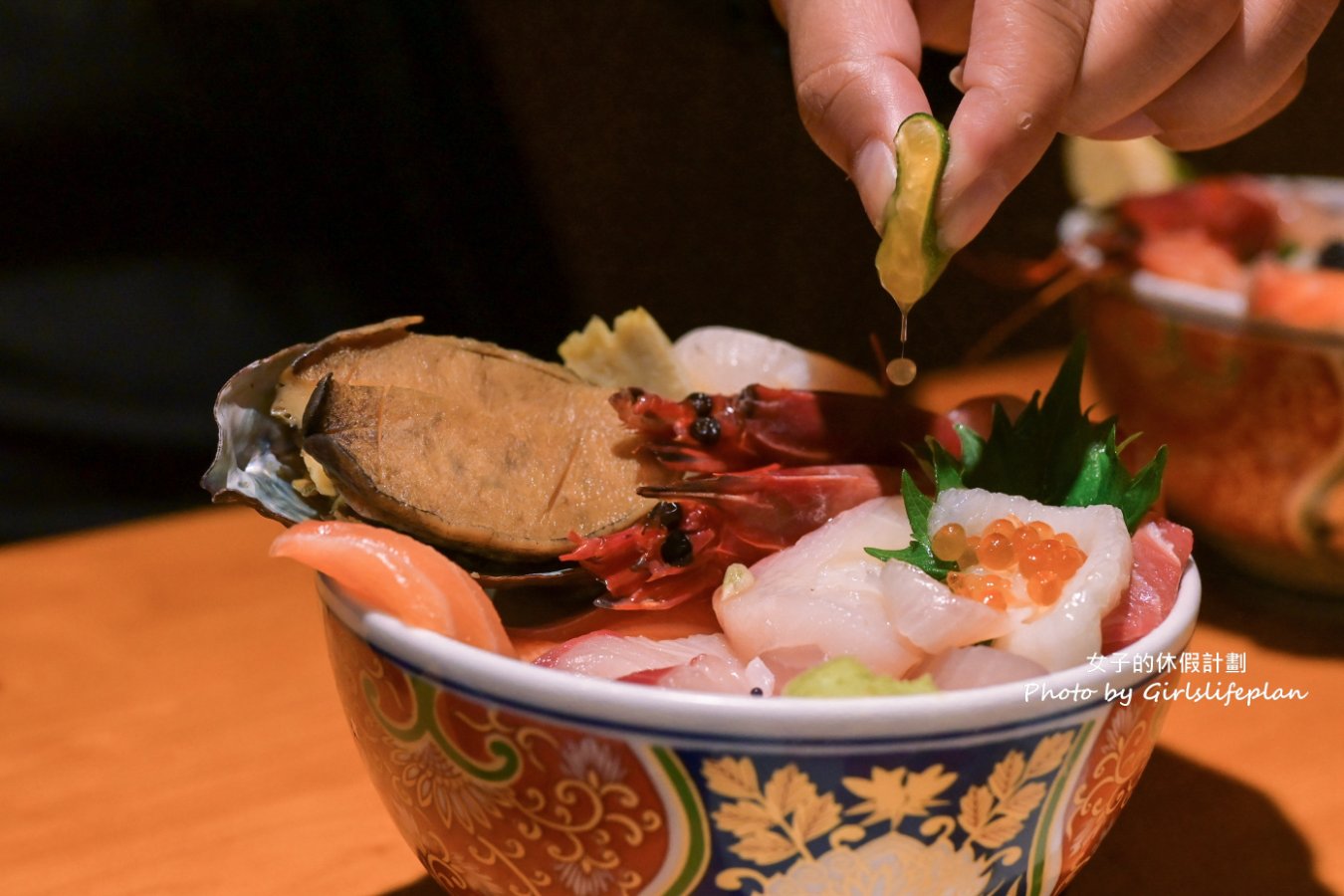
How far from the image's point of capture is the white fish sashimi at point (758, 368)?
0.95 metres

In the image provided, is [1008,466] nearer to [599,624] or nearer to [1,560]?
[599,624]

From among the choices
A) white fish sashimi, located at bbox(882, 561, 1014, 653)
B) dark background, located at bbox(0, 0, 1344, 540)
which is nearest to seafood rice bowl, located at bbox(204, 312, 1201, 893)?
white fish sashimi, located at bbox(882, 561, 1014, 653)

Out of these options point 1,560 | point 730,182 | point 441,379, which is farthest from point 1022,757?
point 730,182

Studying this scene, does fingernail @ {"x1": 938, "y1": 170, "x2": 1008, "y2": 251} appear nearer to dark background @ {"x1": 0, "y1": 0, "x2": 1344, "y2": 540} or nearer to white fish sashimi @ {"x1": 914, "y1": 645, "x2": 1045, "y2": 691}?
white fish sashimi @ {"x1": 914, "y1": 645, "x2": 1045, "y2": 691}

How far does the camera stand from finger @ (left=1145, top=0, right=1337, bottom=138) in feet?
2.75

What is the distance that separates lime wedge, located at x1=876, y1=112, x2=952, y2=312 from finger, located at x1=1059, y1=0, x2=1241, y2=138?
6.1 inches

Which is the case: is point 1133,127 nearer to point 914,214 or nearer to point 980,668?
point 914,214

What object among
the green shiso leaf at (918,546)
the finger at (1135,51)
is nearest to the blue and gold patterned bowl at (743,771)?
the green shiso leaf at (918,546)

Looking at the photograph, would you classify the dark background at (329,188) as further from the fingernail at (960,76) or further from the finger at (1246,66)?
the fingernail at (960,76)

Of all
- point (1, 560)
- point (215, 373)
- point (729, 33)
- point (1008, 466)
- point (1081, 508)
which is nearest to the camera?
point (1081, 508)

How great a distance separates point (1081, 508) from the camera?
729 millimetres

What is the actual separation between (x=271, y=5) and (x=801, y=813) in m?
1.51

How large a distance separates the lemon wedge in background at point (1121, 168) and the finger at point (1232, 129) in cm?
83

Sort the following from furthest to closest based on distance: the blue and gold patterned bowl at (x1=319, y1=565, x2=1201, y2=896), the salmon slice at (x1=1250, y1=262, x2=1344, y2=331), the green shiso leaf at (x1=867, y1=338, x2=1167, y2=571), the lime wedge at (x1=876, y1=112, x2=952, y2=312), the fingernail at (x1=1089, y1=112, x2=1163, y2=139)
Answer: the salmon slice at (x1=1250, y1=262, x2=1344, y2=331) < the fingernail at (x1=1089, y1=112, x2=1163, y2=139) < the green shiso leaf at (x1=867, y1=338, x2=1167, y2=571) < the lime wedge at (x1=876, y1=112, x2=952, y2=312) < the blue and gold patterned bowl at (x1=319, y1=565, x2=1201, y2=896)
